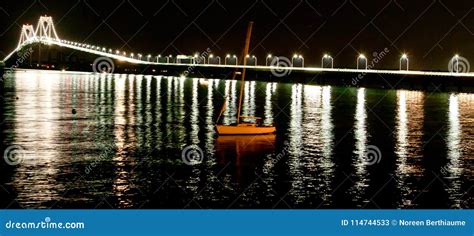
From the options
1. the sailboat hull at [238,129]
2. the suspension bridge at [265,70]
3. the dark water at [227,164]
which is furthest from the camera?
the suspension bridge at [265,70]

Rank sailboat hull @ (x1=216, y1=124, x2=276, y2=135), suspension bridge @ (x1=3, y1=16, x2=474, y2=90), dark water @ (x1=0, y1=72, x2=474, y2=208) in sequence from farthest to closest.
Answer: suspension bridge @ (x1=3, y1=16, x2=474, y2=90), sailboat hull @ (x1=216, y1=124, x2=276, y2=135), dark water @ (x1=0, y1=72, x2=474, y2=208)

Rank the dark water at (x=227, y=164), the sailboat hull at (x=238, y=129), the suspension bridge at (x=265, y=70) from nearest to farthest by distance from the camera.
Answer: the dark water at (x=227, y=164) < the sailboat hull at (x=238, y=129) < the suspension bridge at (x=265, y=70)

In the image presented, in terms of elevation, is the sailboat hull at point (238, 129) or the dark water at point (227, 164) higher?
the sailboat hull at point (238, 129)

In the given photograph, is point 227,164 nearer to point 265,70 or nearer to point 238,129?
point 238,129

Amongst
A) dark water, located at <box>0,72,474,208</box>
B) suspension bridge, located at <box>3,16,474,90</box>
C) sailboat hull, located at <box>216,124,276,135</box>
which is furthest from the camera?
suspension bridge, located at <box>3,16,474,90</box>

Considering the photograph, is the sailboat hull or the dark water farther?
the sailboat hull

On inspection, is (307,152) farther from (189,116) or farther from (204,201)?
(189,116)

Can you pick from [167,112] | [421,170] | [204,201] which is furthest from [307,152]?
[167,112]

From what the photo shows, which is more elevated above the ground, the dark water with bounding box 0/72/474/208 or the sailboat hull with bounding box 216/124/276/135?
the sailboat hull with bounding box 216/124/276/135

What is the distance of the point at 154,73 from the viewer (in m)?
169

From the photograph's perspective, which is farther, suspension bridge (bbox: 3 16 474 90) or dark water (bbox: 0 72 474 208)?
suspension bridge (bbox: 3 16 474 90)

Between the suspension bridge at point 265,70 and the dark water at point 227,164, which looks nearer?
the dark water at point 227,164

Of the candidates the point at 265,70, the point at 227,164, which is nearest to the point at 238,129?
the point at 227,164

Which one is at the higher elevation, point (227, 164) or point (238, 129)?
point (238, 129)
